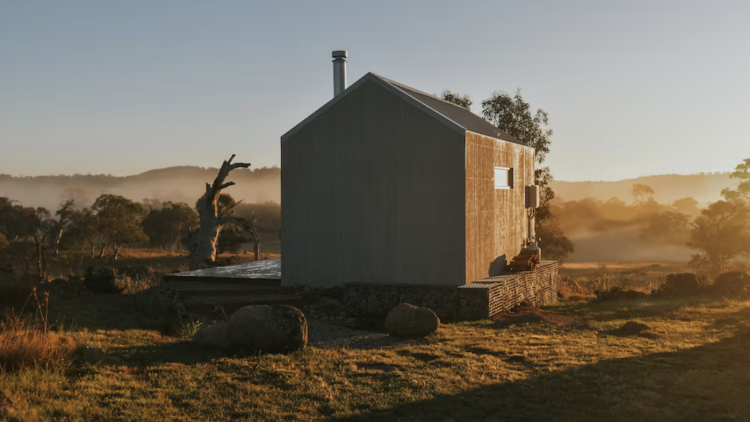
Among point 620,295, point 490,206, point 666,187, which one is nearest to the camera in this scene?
point 490,206

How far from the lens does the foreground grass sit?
6285 millimetres

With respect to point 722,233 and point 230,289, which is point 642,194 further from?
point 230,289

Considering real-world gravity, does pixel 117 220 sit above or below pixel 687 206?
below

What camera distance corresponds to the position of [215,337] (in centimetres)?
877

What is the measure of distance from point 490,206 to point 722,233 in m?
28.0

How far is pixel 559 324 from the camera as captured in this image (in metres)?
13.1

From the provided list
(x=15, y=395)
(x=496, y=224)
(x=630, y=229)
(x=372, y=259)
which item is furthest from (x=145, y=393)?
(x=630, y=229)

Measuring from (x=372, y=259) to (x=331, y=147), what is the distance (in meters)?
2.98

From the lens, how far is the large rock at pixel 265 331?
8.59m

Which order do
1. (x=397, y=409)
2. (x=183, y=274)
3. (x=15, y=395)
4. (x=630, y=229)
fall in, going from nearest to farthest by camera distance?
(x=15, y=395), (x=397, y=409), (x=183, y=274), (x=630, y=229)

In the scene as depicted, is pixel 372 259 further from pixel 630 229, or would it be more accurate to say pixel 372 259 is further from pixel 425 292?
pixel 630 229

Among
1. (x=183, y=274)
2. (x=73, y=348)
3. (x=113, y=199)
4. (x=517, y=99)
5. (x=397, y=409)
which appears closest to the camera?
(x=397, y=409)

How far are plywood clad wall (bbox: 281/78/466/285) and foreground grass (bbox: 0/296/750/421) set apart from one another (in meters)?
Result: 2.91

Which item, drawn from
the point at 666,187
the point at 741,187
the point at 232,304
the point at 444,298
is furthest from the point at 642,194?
the point at 232,304
